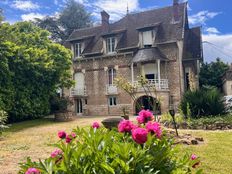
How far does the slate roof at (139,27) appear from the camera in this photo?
2702cm

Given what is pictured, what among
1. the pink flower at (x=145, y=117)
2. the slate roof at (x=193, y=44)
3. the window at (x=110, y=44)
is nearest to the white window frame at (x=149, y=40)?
the window at (x=110, y=44)

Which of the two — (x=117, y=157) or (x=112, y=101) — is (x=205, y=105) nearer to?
(x=117, y=157)

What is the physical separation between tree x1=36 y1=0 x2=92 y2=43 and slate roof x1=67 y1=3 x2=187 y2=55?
12.7 meters

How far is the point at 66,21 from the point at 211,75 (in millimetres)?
25707

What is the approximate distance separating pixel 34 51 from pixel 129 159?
761 inches

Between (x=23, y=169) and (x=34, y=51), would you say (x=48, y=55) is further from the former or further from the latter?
(x=23, y=169)

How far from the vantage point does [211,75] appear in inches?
1184

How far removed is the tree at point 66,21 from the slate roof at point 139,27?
12703 millimetres

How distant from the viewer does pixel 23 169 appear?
3051mm

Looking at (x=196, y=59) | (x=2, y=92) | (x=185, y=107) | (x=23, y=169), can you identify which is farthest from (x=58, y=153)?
(x=196, y=59)

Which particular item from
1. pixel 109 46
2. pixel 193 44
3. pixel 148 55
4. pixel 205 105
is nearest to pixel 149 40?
pixel 148 55

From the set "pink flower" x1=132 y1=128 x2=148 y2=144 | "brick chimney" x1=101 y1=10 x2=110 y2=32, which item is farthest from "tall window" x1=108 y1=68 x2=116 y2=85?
"pink flower" x1=132 y1=128 x2=148 y2=144

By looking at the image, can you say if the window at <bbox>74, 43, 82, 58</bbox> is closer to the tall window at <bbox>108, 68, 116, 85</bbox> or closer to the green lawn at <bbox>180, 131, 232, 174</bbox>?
the tall window at <bbox>108, 68, 116, 85</bbox>

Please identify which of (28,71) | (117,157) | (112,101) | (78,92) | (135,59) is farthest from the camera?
(78,92)
